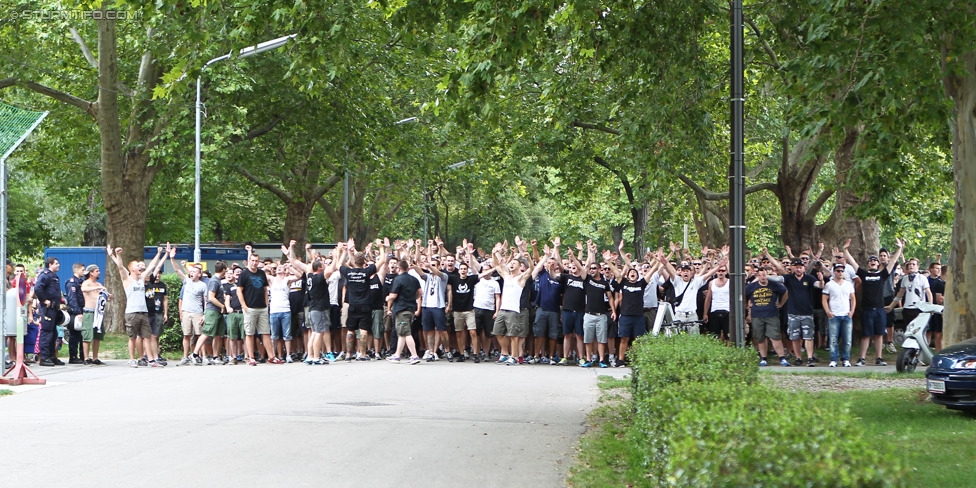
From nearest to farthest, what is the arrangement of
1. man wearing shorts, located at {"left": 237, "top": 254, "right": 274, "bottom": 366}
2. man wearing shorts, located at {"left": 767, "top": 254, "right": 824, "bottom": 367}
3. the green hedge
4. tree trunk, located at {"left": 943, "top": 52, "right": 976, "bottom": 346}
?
the green hedge → tree trunk, located at {"left": 943, "top": 52, "right": 976, "bottom": 346} → man wearing shorts, located at {"left": 767, "top": 254, "right": 824, "bottom": 367} → man wearing shorts, located at {"left": 237, "top": 254, "right": 274, "bottom": 366}

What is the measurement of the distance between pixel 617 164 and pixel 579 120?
203cm

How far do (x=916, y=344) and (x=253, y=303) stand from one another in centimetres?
1125

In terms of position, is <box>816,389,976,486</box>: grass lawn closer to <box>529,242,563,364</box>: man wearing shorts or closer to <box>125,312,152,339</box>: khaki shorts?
<box>529,242,563,364</box>: man wearing shorts

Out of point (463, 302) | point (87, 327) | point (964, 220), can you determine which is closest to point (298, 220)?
point (87, 327)

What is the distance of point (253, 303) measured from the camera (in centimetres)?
1944

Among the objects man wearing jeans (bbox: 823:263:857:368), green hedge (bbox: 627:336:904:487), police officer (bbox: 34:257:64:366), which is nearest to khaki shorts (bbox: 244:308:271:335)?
police officer (bbox: 34:257:64:366)

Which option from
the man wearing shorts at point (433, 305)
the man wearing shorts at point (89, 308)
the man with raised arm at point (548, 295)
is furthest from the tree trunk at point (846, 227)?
the man wearing shorts at point (89, 308)

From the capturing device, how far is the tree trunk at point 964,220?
12.6m

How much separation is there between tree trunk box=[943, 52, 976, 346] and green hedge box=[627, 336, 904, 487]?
23.0 ft

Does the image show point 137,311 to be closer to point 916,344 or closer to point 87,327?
point 87,327

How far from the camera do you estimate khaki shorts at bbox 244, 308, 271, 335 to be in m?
19.4

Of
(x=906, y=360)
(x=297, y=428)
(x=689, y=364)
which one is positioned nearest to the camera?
(x=689, y=364)

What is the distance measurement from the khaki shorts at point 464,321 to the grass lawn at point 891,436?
219 inches

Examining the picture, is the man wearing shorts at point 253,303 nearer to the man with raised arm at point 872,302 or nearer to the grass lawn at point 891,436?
the grass lawn at point 891,436
